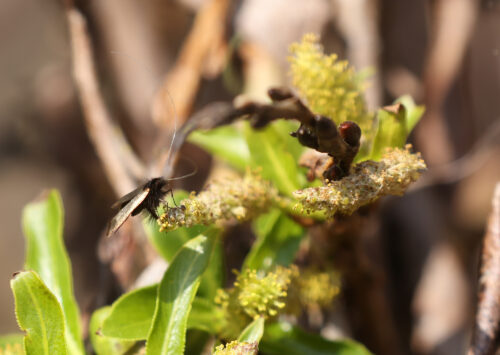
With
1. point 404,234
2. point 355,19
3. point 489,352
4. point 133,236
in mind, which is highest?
point 355,19

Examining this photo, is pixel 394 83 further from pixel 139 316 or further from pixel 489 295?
pixel 139 316

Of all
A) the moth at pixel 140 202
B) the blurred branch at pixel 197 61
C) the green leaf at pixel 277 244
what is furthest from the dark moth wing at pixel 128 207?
the blurred branch at pixel 197 61

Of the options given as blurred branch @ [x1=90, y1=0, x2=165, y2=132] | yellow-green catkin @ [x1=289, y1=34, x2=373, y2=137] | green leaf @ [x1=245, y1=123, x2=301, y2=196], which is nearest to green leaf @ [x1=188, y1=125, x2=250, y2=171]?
green leaf @ [x1=245, y1=123, x2=301, y2=196]

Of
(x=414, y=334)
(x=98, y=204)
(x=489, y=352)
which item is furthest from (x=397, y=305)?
(x=98, y=204)

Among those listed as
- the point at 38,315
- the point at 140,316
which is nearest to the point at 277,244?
the point at 140,316

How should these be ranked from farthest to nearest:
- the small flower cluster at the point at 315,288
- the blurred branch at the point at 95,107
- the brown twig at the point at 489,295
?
the blurred branch at the point at 95,107, the small flower cluster at the point at 315,288, the brown twig at the point at 489,295

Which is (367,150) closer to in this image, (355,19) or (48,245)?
(48,245)

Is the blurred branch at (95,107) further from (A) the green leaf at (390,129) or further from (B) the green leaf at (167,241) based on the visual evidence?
(A) the green leaf at (390,129)
